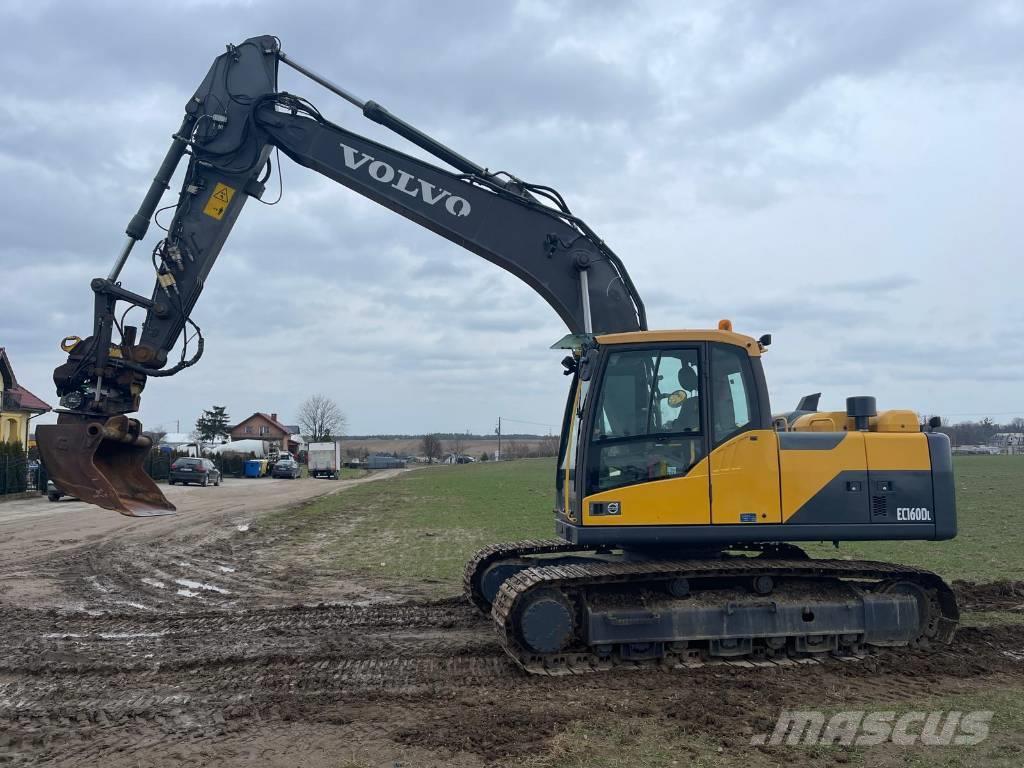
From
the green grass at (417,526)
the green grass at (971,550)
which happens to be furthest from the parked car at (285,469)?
the green grass at (971,550)

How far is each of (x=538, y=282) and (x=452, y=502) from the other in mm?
22556

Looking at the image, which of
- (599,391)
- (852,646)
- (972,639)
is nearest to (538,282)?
(599,391)

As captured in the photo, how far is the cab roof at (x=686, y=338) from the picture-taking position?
7.77 m

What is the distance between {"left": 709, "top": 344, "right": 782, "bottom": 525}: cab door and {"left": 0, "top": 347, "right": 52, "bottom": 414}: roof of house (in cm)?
4154

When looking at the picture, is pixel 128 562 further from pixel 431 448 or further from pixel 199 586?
pixel 431 448

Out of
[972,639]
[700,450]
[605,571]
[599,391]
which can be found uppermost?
[599,391]

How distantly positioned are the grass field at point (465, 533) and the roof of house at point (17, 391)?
21710 mm

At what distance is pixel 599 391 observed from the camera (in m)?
7.66

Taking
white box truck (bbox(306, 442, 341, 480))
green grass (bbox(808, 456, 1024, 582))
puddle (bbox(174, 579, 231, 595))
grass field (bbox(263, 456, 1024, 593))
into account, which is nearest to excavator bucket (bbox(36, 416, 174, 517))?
puddle (bbox(174, 579, 231, 595))

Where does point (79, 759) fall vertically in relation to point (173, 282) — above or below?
below

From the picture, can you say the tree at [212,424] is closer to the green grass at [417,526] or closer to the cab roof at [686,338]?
the green grass at [417,526]

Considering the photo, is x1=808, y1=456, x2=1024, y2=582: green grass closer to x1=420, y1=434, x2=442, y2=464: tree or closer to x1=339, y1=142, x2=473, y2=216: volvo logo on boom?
x1=339, y1=142, x2=473, y2=216: volvo logo on boom

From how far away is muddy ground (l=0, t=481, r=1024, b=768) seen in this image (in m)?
5.73

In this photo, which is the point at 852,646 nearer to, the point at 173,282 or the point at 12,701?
the point at 12,701
